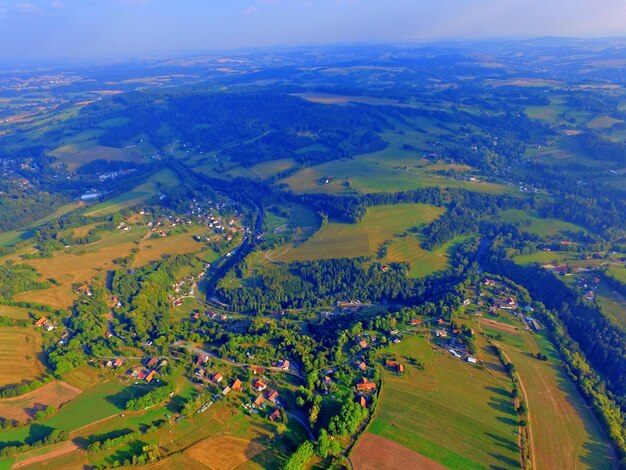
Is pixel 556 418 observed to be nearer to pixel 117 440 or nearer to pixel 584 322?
pixel 584 322

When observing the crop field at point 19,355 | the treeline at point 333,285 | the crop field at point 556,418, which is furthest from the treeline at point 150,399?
the crop field at point 556,418

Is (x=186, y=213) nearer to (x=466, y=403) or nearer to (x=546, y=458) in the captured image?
(x=466, y=403)

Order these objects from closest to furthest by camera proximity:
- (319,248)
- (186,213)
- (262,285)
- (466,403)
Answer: (466,403)
(262,285)
(319,248)
(186,213)

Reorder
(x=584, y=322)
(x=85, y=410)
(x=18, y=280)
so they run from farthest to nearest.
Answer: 1. (x=18, y=280)
2. (x=584, y=322)
3. (x=85, y=410)

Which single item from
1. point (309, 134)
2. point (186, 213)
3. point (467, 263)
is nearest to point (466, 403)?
point (467, 263)

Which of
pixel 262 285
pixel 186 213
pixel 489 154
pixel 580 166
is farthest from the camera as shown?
pixel 489 154

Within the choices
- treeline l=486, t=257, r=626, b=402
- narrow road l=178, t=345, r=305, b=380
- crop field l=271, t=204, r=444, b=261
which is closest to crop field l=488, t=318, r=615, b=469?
treeline l=486, t=257, r=626, b=402

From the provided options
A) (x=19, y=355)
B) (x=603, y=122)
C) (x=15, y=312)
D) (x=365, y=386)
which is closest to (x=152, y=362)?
(x=19, y=355)
